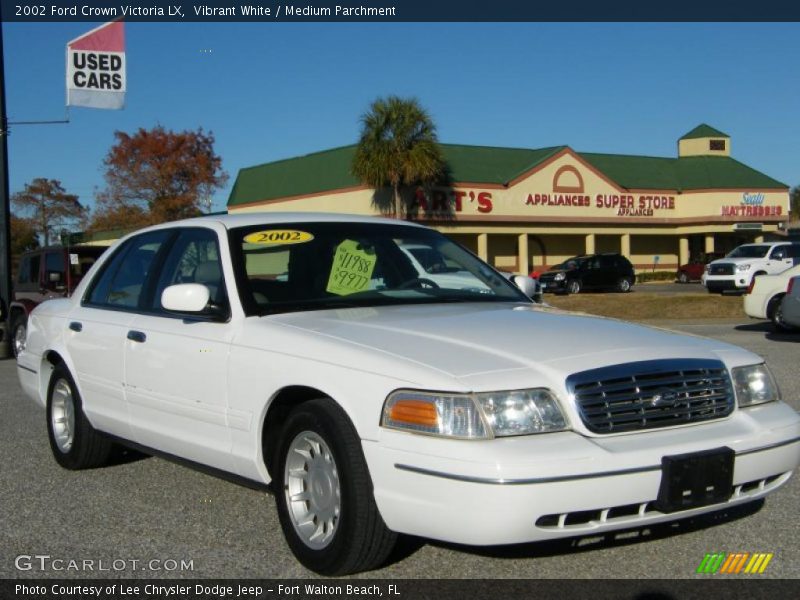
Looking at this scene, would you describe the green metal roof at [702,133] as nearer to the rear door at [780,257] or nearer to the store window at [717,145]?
the store window at [717,145]

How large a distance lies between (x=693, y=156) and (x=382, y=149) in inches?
945

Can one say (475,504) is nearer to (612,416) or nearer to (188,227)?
(612,416)

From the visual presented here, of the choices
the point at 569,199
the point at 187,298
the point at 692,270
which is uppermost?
the point at 569,199

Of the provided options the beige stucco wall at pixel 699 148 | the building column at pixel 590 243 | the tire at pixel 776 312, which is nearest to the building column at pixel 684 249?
the building column at pixel 590 243

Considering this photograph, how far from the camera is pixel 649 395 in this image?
387cm

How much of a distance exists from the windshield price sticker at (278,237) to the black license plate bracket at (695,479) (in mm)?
2456

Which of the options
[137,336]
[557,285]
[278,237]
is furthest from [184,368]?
[557,285]

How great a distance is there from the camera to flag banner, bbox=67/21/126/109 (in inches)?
623

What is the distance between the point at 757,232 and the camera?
5438 centimetres

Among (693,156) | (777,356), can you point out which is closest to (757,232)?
(693,156)

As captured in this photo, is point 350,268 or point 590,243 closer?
point 350,268

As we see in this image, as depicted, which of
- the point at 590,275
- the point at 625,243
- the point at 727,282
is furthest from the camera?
the point at 625,243

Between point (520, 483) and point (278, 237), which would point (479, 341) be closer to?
point (520, 483)

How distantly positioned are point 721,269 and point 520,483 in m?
28.7
